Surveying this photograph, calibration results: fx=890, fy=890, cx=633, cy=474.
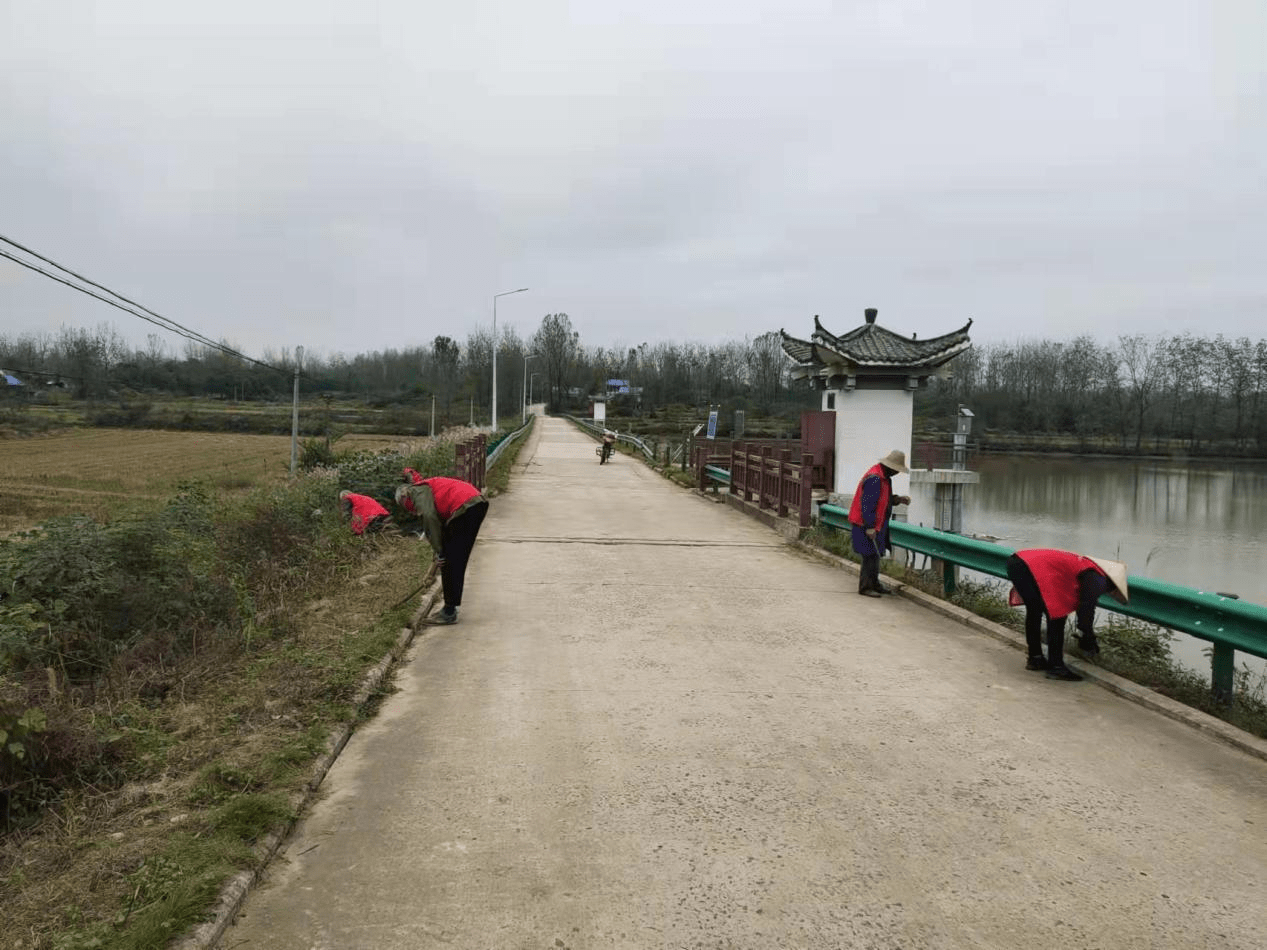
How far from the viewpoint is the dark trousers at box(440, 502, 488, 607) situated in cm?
762

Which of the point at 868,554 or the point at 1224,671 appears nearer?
the point at 1224,671

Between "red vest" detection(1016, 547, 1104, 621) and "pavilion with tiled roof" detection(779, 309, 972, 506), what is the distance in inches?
351

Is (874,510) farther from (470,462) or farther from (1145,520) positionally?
(1145,520)

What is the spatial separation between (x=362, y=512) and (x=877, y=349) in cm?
928

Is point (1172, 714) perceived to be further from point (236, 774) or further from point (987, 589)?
point (236, 774)

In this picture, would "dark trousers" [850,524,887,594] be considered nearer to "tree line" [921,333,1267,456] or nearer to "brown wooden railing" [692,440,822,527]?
"brown wooden railing" [692,440,822,527]

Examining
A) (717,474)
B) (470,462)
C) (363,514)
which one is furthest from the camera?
(717,474)

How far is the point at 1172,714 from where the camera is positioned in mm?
5371

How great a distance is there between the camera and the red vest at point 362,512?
11.8 metres

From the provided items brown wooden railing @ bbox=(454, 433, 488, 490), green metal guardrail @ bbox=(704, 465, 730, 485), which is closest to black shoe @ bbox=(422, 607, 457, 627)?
brown wooden railing @ bbox=(454, 433, 488, 490)

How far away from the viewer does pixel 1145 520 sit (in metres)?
27.7

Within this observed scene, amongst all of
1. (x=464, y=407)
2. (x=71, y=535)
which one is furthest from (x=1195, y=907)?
(x=464, y=407)

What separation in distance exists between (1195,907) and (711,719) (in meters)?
2.56

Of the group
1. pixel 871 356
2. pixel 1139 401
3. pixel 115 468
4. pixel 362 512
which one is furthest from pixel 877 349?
pixel 1139 401
